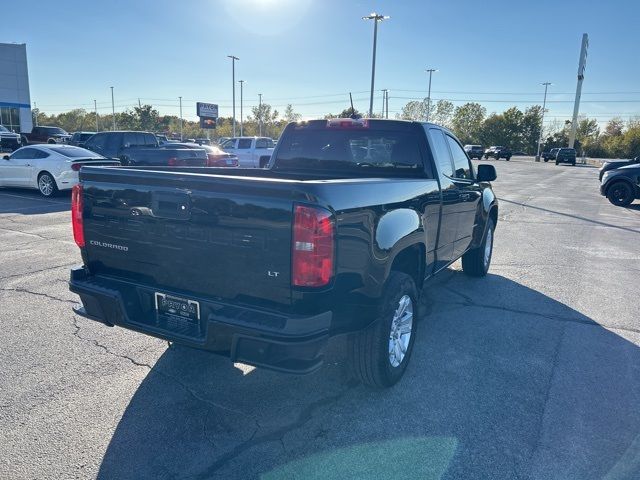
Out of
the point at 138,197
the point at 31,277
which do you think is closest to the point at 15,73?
the point at 31,277

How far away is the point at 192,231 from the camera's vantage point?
114 inches

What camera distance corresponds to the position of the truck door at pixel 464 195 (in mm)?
5145

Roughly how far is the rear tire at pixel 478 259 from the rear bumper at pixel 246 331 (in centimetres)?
417

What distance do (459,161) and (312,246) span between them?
11.2 ft


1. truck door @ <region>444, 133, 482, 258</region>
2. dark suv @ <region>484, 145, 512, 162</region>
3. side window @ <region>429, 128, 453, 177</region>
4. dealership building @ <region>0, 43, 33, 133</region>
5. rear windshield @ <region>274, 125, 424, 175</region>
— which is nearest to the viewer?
rear windshield @ <region>274, 125, 424, 175</region>

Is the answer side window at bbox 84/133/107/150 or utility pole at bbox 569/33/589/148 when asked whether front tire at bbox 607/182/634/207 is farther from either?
utility pole at bbox 569/33/589/148

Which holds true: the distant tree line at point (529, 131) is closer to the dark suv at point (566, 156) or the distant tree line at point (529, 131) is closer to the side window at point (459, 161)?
the dark suv at point (566, 156)

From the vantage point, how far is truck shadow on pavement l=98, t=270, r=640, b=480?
2.71 m

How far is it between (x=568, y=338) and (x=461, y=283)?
6.16ft

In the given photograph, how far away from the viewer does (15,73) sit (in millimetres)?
51156

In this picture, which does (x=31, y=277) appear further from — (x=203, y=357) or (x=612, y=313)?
(x=612, y=313)

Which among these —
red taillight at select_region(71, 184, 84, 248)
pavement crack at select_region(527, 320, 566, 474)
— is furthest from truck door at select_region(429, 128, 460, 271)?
red taillight at select_region(71, 184, 84, 248)

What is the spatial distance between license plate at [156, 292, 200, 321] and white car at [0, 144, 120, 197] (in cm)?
1107

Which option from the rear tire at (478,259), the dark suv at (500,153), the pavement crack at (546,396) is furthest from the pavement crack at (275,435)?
the dark suv at (500,153)
